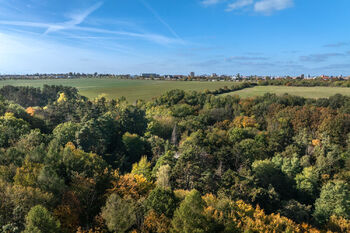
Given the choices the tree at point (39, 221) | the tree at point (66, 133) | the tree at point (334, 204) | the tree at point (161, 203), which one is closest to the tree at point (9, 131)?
the tree at point (66, 133)

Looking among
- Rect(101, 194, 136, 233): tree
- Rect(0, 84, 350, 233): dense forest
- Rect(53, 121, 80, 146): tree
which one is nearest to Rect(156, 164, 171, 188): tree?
Rect(0, 84, 350, 233): dense forest

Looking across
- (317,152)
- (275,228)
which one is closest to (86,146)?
(275,228)

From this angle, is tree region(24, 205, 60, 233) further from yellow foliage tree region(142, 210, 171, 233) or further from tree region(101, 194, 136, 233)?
yellow foliage tree region(142, 210, 171, 233)

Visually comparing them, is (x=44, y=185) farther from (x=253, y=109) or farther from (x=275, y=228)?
(x=253, y=109)

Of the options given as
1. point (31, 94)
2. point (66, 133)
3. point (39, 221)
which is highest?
point (31, 94)

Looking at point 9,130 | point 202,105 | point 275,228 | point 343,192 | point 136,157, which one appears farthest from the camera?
point 202,105

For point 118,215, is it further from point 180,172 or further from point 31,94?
point 31,94

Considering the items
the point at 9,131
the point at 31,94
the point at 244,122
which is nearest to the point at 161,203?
the point at 9,131
